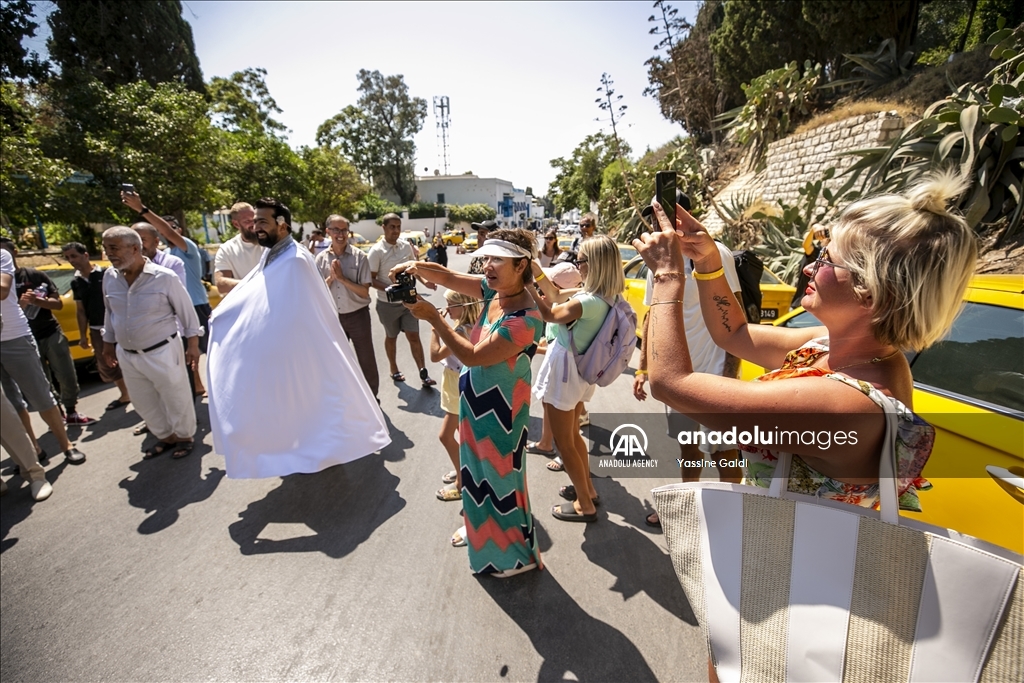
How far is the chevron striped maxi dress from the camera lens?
2.17m

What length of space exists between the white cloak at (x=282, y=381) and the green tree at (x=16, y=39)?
1.58 m

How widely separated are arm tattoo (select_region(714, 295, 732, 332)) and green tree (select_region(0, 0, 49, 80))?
2712 millimetres

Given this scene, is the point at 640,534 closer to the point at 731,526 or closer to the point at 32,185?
the point at 731,526

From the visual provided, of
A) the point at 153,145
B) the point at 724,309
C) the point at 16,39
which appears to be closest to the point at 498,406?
the point at 724,309

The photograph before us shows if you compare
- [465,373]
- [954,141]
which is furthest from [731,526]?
[954,141]

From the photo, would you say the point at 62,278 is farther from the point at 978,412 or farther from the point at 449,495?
the point at 978,412

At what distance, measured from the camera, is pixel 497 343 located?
6.63 feet

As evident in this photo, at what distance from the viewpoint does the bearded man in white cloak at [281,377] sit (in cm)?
307

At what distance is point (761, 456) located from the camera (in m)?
1.22

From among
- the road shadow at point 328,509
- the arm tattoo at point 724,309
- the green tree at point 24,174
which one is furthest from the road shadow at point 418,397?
the green tree at point 24,174

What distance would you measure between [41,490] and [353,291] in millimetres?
2797

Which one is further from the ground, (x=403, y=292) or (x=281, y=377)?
(x=403, y=292)

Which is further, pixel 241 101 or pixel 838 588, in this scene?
pixel 241 101

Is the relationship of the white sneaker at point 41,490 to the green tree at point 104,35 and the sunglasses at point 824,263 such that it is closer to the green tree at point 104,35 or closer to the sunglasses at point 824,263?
the green tree at point 104,35
